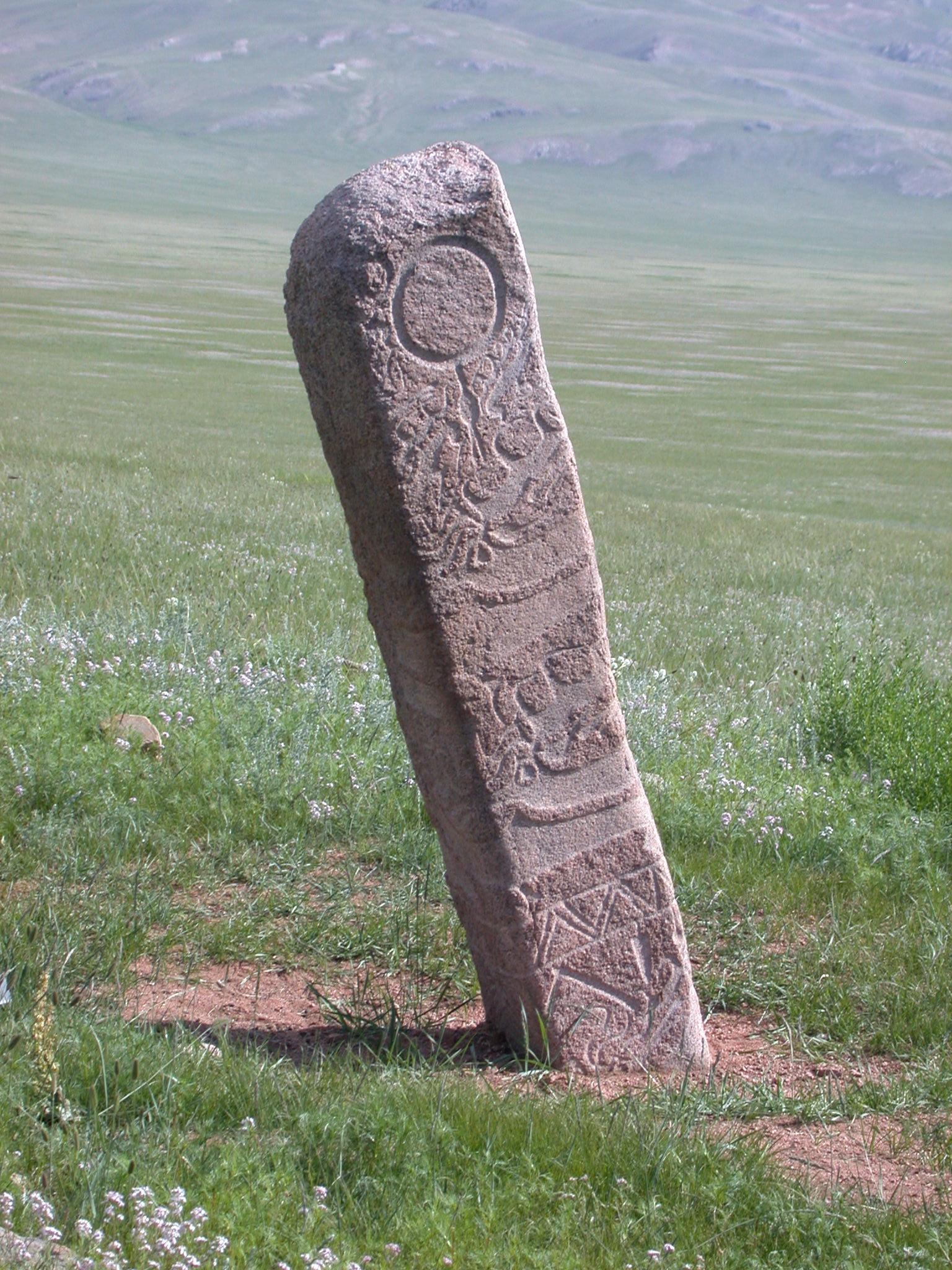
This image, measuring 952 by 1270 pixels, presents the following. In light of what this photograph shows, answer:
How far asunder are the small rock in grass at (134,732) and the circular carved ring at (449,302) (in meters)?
→ 2.75

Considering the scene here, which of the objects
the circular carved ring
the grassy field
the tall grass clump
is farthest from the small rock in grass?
the tall grass clump

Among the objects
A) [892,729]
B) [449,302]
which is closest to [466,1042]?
[449,302]

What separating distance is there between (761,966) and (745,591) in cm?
822

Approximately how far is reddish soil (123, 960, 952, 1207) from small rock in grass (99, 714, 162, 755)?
1495 millimetres

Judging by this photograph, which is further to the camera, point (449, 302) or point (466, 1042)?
point (466, 1042)

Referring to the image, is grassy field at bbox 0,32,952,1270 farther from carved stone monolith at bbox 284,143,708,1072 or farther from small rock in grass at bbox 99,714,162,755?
carved stone monolith at bbox 284,143,708,1072

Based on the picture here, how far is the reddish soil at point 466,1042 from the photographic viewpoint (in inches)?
137

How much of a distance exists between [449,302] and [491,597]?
2.47 ft

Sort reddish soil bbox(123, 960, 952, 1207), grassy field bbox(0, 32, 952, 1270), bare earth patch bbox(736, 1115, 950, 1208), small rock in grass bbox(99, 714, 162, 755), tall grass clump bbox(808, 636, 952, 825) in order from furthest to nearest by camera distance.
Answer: tall grass clump bbox(808, 636, 952, 825) < small rock in grass bbox(99, 714, 162, 755) < reddish soil bbox(123, 960, 952, 1207) < bare earth patch bbox(736, 1115, 950, 1208) < grassy field bbox(0, 32, 952, 1270)

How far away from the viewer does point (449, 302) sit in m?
3.68

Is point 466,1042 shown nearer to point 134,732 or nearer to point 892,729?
point 134,732

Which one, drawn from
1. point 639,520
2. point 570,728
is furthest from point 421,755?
point 639,520

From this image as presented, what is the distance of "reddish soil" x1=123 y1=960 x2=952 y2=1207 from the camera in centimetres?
348

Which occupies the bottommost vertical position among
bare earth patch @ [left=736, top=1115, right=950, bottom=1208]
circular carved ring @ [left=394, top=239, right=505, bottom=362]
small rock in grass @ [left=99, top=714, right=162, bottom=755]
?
bare earth patch @ [left=736, top=1115, right=950, bottom=1208]
